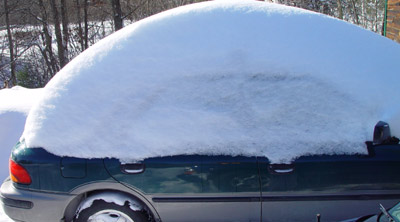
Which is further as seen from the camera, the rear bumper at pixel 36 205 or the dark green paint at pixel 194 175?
the rear bumper at pixel 36 205

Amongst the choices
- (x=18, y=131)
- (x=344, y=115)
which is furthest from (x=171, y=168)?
(x=18, y=131)

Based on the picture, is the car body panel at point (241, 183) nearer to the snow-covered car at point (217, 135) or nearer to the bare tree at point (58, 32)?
the snow-covered car at point (217, 135)

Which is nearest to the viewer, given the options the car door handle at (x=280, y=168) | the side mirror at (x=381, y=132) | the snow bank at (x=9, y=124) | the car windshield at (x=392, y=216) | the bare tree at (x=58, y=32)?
the car windshield at (x=392, y=216)

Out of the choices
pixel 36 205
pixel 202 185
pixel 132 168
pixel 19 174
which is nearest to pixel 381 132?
pixel 202 185

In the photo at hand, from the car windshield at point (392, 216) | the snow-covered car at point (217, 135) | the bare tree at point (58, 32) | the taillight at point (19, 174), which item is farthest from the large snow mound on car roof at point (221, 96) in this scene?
the bare tree at point (58, 32)

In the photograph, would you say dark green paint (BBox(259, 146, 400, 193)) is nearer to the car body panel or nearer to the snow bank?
the car body panel

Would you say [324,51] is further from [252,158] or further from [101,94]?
[101,94]

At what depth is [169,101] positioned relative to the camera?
8.25 ft

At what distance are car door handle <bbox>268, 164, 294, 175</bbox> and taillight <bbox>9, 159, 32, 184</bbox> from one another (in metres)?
1.87

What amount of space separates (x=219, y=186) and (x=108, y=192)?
87 centimetres

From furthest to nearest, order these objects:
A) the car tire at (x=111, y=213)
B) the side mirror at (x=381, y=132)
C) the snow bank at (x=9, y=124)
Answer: the snow bank at (x=9, y=124), the car tire at (x=111, y=213), the side mirror at (x=381, y=132)

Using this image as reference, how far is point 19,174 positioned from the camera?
2635mm

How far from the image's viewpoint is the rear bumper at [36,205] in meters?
2.58

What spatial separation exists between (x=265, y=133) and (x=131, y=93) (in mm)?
1053
